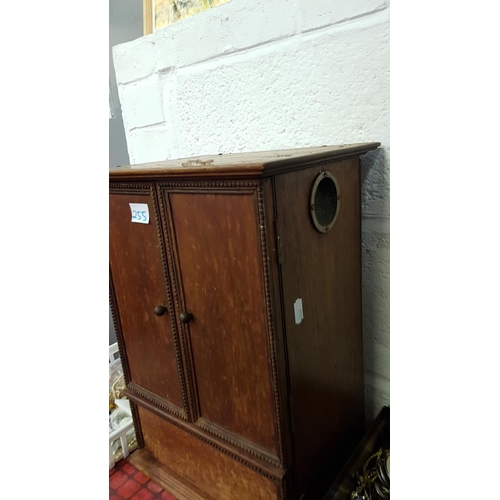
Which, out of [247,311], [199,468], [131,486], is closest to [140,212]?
[247,311]

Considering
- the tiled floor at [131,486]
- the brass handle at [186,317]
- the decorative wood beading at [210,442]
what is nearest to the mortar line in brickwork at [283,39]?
the brass handle at [186,317]

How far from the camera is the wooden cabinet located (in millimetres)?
851

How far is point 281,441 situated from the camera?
95 cm

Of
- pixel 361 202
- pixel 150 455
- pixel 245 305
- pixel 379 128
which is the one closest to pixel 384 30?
pixel 379 128

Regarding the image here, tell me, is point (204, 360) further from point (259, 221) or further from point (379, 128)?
point (379, 128)

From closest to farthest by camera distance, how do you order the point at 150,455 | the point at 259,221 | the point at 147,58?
the point at 259,221 → the point at 150,455 → the point at 147,58

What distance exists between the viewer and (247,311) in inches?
35.3

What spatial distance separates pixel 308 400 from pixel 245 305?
1.09ft

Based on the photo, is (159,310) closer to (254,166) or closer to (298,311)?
(298,311)

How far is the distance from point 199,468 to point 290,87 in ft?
4.02

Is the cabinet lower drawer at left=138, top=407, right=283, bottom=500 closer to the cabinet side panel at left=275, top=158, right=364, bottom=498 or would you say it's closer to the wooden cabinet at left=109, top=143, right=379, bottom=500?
the wooden cabinet at left=109, top=143, right=379, bottom=500

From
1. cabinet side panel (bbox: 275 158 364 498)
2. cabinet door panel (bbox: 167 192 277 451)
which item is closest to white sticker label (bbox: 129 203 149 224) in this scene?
cabinet door panel (bbox: 167 192 277 451)

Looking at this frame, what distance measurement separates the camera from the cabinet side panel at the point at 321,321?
0.88m

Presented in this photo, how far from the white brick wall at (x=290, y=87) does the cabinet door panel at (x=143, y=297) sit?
0.52m
